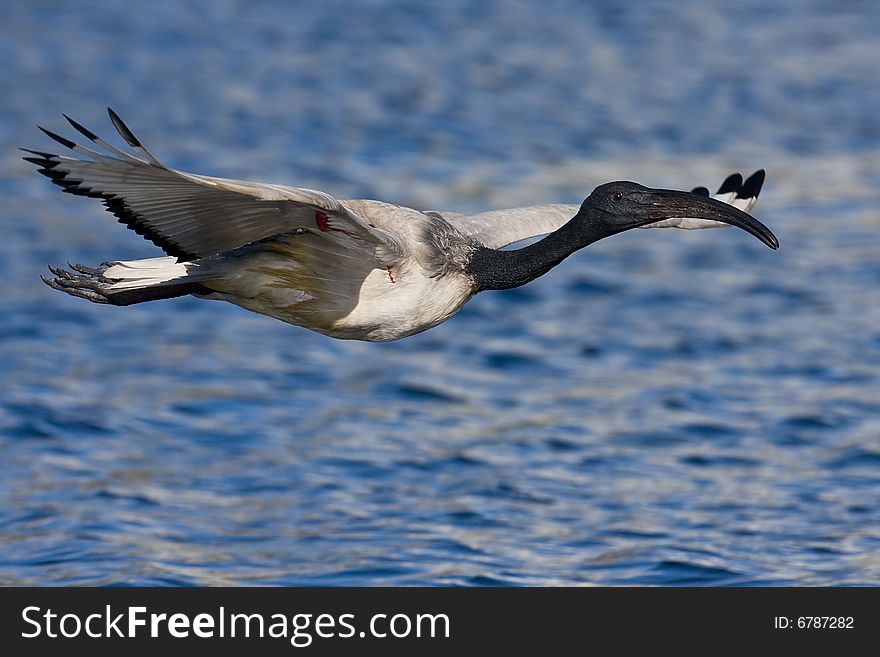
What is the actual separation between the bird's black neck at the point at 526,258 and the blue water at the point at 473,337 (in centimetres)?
269

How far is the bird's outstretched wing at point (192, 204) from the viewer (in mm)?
7793

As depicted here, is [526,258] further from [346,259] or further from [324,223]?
[324,223]

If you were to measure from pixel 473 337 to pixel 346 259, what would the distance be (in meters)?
8.29

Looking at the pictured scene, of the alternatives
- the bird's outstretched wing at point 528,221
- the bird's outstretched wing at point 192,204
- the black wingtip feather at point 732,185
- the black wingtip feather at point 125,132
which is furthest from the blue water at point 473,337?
the black wingtip feather at point 125,132

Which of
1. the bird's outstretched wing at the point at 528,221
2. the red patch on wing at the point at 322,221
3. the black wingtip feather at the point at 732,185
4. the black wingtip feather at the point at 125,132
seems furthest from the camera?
the black wingtip feather at the point at 732,185

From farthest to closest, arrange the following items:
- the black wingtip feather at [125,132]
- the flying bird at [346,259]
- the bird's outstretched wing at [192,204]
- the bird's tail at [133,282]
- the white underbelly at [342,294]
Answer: the white underbelly at [342,294]
the bird's tail at [133,282]
the flying bird at [346,259]
the bird's outstretched wing at [192,204]
the black wingtip feather at [125,132]

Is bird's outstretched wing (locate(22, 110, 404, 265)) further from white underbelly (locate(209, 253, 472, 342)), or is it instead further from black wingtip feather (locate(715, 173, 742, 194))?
black wingtip feather (locate(715, 173, 742, 194))

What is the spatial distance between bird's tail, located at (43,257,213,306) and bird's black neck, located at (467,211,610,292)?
173 centimetres

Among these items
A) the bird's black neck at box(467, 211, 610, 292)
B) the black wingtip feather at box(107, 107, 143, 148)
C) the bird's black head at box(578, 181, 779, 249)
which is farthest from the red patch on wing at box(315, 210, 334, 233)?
the bird's black head at box(578, 181, 779, 249)

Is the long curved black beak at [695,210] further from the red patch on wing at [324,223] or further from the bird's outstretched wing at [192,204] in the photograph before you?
the red patch on wing at [324,223]

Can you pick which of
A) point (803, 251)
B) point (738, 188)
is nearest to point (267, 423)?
point (738, 188)

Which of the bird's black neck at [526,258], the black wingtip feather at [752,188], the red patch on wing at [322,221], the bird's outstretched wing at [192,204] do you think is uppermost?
the black wingtip feather at [752,188]

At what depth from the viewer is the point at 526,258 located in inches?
398

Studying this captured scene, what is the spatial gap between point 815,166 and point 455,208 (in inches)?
223
